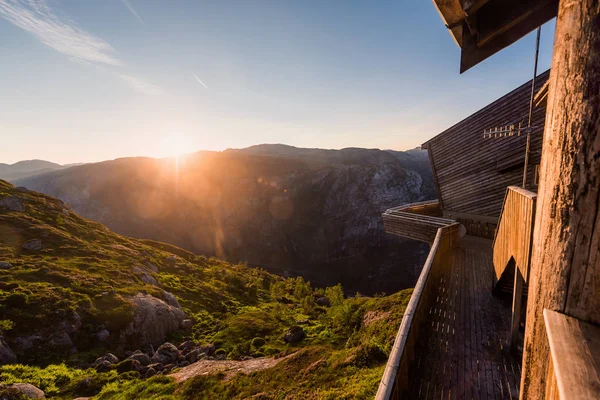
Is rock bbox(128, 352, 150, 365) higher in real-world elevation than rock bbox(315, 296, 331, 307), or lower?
higher

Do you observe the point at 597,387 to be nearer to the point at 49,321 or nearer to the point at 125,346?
the point at 125,346

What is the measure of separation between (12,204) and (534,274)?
56.2 m

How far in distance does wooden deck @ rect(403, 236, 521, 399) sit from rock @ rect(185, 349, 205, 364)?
17456 mm

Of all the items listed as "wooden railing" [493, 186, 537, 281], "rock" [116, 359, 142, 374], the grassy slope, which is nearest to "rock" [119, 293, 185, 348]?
the grassy slope

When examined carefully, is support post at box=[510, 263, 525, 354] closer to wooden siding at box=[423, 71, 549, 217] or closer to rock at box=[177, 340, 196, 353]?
wooden siding at box=[423, 71, 549, 217]

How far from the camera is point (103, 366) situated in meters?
17.1

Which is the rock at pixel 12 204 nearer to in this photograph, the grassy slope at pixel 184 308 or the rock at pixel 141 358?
the grassy slope at pixel 184 308

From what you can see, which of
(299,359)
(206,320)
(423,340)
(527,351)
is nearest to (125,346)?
(206,320)

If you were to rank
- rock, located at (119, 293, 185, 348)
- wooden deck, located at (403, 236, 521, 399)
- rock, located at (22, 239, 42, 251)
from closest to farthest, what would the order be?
wooden deck, located at (403, 236, 521, 399)
rock, located at (119, 293, 185, 348)
rock, located at (22, 239, 42, 251)

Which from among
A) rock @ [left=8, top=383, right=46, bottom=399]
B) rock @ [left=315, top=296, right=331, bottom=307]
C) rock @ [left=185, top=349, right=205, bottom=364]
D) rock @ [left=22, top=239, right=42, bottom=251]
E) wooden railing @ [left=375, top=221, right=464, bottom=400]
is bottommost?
rock @ [left=315, top=296, right=331, bottom=307]

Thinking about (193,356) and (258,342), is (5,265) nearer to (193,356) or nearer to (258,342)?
(193,356)

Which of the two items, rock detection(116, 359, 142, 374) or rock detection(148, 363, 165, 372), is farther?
rock detection(148, 363, 165, 372)

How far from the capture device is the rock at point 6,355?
52.9 feet

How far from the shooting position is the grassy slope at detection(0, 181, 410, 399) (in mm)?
10781
